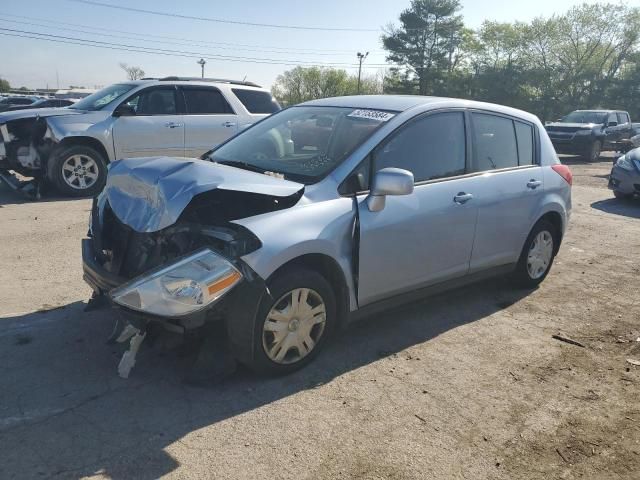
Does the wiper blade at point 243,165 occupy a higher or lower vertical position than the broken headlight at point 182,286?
higher

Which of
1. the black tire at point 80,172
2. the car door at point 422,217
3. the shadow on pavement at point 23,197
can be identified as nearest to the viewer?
the car door at point 422,217

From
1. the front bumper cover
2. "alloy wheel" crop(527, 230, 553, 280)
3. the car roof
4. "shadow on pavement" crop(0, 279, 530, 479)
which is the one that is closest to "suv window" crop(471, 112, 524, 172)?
the car roof

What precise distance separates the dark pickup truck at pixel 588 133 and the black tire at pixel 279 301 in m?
19.2

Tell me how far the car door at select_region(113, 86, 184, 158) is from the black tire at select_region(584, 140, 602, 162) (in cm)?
1626

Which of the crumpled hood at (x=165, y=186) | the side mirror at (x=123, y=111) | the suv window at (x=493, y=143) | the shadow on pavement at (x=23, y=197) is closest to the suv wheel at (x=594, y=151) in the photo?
the side mirror at (x=123, y=111)

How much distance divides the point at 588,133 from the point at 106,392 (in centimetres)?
2071

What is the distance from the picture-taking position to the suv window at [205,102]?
9781mm

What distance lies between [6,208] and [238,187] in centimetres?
644

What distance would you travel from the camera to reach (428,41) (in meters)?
55.5

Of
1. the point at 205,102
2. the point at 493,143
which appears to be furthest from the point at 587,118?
the point at 493,143

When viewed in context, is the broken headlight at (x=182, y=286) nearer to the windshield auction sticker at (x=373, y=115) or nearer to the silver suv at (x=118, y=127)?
the windshield auction sticker at (x=373, y=115)

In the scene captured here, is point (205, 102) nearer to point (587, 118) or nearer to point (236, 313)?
point (236, 313)

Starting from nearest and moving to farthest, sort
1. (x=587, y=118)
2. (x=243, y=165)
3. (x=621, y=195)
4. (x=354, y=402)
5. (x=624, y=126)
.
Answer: (x=354, y=402)
(x=243, y=165)
(x=621, y=195)
(x=587, y=118)
(x=624, y=126)

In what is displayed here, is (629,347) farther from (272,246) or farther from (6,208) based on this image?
(6,208)
